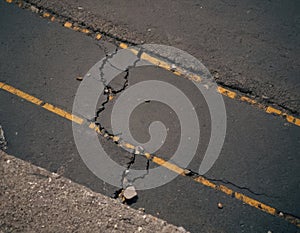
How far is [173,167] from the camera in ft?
13.7

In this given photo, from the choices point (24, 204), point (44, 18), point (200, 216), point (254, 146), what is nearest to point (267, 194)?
point (254, 146)

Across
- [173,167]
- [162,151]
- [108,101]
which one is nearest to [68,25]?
[108,101]

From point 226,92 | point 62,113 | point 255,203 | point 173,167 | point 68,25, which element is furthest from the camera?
point 68,25

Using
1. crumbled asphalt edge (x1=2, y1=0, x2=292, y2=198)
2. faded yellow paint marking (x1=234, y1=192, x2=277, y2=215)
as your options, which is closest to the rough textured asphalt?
faded yellow paint marking (x1=234, y1=192, x2=277, y2=215)

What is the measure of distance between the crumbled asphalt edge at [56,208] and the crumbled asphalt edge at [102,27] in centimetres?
216

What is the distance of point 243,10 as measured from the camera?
5.11 meters

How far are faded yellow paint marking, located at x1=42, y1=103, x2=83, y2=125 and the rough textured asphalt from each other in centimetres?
7

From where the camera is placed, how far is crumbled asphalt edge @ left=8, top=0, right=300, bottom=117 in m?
4.57

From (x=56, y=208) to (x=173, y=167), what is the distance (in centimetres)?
156

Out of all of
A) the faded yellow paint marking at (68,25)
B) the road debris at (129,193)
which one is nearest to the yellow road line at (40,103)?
A: the road debris at (129,193)

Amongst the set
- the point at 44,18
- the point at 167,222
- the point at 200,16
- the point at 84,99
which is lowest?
the point at 167,222

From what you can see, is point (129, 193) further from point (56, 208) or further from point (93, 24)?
point (93, 24)

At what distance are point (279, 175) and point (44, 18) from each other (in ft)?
13.7

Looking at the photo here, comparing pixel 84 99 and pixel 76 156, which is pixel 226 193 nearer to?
pixel 76 156
